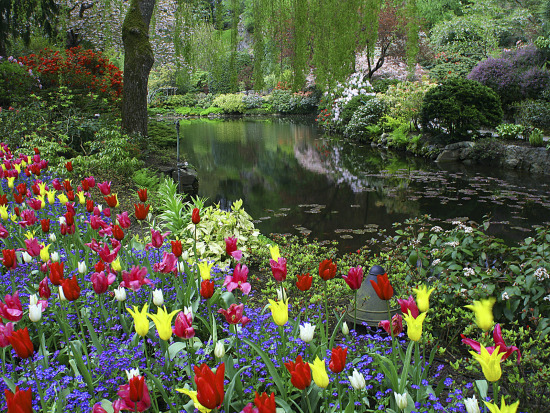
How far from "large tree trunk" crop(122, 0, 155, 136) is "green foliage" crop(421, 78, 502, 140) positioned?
721cm

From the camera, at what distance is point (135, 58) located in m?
7.24

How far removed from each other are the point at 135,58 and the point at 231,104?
2651 centimetres

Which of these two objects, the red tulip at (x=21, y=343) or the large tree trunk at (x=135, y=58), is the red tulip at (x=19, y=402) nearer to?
the red tulip at (x=21, y=343)

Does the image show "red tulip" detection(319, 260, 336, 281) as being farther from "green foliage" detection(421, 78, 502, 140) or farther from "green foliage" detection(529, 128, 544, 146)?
"green foliage" detection(421, 78, 502, 140)

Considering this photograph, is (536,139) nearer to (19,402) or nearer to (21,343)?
(21,343)

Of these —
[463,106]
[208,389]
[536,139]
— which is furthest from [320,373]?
[463,106]

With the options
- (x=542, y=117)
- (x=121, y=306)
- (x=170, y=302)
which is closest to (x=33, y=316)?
(x=121, y=306)

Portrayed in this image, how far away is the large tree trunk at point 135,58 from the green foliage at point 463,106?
721cm

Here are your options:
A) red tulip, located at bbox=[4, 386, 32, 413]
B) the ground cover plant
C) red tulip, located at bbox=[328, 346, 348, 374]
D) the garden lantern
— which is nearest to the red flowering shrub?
the ground cover plant

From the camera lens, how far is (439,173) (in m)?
9.20

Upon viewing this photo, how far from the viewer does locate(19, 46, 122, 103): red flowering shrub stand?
372 inches

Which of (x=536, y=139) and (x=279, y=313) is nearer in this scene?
(x=279, y=313)

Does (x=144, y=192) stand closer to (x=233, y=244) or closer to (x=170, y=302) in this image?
(x=170, y=302)

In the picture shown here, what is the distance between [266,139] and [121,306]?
1423 centimetres
